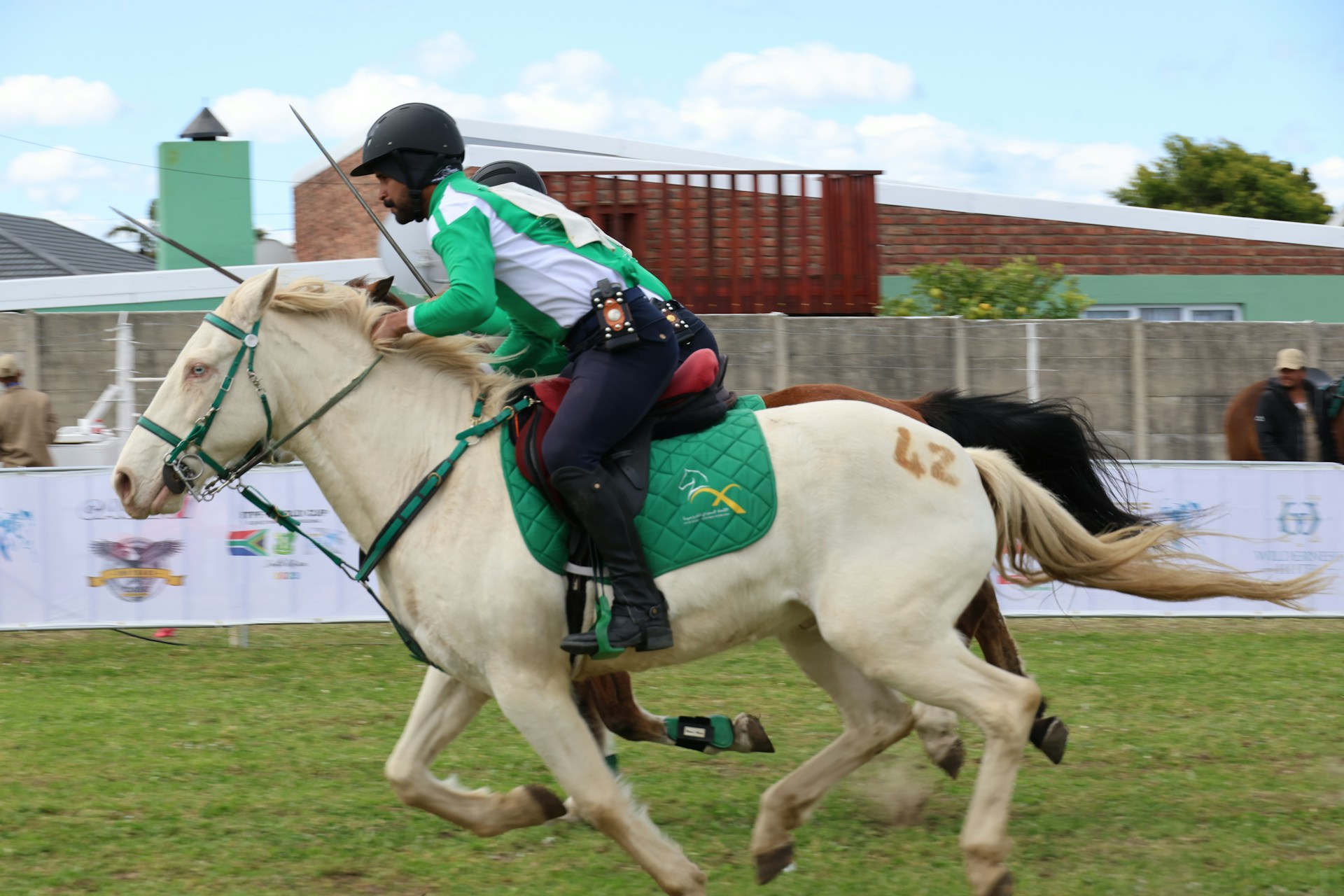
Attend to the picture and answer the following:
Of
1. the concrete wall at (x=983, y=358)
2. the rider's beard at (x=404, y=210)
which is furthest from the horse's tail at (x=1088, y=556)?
the concrete wall at (x=983, y=358)

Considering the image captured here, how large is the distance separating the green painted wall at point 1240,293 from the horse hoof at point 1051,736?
459 inches

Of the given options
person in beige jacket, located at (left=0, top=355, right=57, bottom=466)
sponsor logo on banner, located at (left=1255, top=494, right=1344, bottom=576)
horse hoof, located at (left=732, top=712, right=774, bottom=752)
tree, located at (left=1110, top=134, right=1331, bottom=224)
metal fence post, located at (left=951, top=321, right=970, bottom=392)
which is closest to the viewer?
horse hoof, located at (left=732, top=712, right=774, bottom=752)

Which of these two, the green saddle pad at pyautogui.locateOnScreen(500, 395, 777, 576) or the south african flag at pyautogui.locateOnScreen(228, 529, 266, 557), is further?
the south african flag at pyautogui.locateOnScreen(228, 529, 266, 557)

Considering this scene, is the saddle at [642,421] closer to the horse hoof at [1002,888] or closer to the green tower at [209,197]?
the horse hoof at [1002,888]

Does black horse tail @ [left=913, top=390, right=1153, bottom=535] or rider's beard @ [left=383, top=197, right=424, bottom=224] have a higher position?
rider's beard @ [left=383, top=197, right=424, bottom=224]

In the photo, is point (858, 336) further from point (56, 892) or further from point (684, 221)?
point (56, 892)

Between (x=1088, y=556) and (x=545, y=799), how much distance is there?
2.05 meters

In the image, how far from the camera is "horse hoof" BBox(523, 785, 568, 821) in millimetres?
4391

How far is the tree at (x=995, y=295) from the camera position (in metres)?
13.3

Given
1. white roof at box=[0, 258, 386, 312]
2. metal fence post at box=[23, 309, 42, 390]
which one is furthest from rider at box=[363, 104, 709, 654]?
white roof at box=[0, 258, 386, 312]

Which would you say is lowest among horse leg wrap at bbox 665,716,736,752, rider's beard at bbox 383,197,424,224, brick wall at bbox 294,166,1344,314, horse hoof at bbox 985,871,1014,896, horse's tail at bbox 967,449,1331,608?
horse hoof at bbox 985,871,1014,896

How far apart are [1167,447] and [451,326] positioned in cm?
946

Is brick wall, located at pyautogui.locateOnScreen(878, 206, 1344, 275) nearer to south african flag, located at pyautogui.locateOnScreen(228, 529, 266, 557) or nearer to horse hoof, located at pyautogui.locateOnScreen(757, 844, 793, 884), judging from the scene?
south african flag, located at pyautogui.locateOnScreen(228, 529, 266, 557)

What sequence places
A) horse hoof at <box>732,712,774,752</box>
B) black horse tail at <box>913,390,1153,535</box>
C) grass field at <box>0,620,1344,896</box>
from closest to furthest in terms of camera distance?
grass field at <box>0,620,1344,896</box>
horse hoof at <box>732,712,774,752</box>
black horse tail at <box>913,390,1153,535</box>
